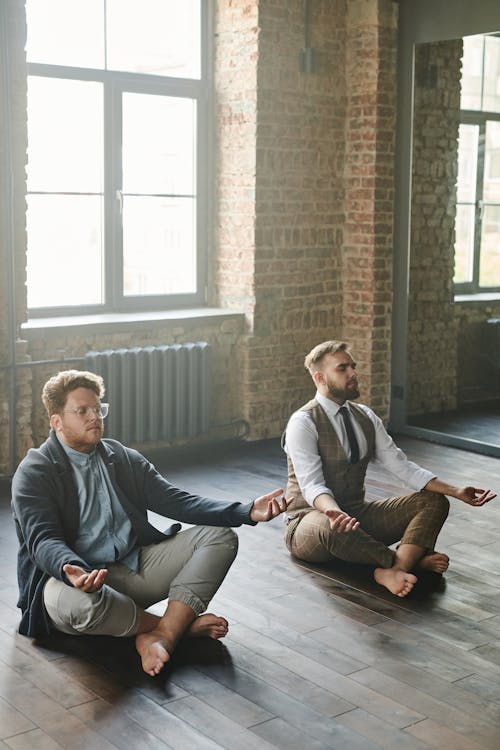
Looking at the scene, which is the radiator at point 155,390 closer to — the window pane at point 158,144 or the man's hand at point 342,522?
the window pane at point 158,144

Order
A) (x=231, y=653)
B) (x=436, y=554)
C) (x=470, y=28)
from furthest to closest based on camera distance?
(x=470, y=28) → (x=436, y=554) → (x=231, y=653)

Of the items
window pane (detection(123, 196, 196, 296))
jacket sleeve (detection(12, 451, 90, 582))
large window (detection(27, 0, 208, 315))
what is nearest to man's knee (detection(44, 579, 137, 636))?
jacket sleeve (detection(12, 451, 90, 582))

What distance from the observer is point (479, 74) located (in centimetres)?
693

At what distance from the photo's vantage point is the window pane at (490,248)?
706cm

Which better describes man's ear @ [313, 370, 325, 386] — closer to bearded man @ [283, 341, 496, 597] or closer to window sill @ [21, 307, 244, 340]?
bearded man @ [283, 341, 496, 597]

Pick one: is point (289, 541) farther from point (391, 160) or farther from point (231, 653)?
point (391, 160)

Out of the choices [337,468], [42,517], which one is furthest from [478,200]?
[42,517]

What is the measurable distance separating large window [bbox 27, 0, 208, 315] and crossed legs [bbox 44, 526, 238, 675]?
10.1 ft

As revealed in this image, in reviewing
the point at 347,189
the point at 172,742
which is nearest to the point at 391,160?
the point at 347,189

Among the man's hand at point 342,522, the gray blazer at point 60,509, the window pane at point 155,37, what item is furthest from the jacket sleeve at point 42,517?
the window pane at point 155,37

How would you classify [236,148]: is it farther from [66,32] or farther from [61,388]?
[61,388]

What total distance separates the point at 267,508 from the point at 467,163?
4.10 m

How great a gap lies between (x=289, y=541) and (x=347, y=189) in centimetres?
363

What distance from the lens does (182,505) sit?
13.0 ft
